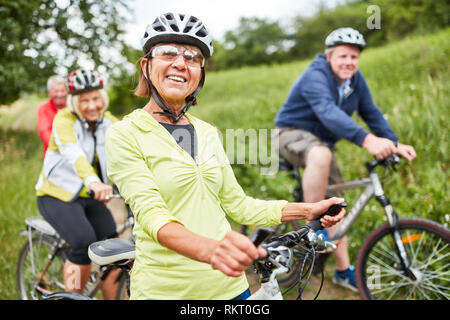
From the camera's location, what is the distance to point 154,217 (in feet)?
4.73

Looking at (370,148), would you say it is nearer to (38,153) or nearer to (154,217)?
(154,217)

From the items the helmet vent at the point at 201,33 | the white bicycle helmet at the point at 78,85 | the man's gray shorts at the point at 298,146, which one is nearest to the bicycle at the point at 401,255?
the man's gray shorts at the point at 298,146

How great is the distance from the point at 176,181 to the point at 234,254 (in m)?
0.57

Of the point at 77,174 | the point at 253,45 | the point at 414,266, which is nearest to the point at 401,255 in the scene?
the point at 414,266

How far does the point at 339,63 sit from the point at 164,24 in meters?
2.22

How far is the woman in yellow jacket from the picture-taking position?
3.11 metres

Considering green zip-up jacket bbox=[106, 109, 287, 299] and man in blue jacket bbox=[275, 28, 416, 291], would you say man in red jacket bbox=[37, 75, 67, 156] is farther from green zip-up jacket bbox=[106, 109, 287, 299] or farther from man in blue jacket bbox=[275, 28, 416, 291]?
green zip-up jacket bbox=[106, 109, 287, 299]

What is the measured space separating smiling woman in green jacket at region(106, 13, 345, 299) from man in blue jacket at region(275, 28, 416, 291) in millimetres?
1794

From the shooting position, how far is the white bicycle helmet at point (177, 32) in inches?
74.7

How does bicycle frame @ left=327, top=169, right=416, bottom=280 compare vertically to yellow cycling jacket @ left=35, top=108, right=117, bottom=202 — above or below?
below

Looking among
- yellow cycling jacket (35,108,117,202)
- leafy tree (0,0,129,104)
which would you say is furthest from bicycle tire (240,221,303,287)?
leafy tree (0,0,129,104)

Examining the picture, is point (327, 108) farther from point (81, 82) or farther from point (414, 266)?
point (81, 82)

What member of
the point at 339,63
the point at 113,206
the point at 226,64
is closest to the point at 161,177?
the point at 339,63

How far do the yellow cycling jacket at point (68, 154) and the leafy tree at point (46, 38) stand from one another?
22.0ft
